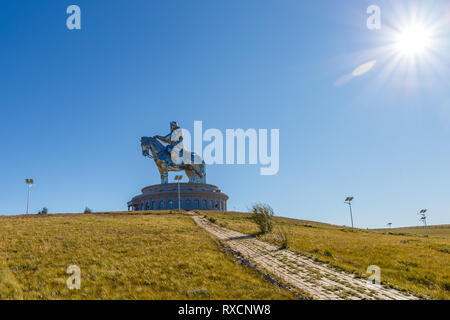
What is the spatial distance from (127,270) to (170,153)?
142ft

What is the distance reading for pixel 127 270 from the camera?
951cm

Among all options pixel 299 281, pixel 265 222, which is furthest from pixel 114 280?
pixel 265 222

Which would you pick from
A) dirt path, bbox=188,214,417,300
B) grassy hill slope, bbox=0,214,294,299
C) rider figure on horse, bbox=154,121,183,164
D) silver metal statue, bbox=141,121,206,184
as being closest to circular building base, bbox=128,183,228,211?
silver metal statue, bbox=141,121,206,184

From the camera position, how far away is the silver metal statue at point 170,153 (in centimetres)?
5203

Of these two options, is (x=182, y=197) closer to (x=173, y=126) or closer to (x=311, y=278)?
(x=173, y=126)

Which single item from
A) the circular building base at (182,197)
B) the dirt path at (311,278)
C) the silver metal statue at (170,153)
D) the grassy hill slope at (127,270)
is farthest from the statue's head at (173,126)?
the dirt path at (311,278)

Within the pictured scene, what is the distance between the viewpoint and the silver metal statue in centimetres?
5203

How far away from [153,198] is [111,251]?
44476 millimetres

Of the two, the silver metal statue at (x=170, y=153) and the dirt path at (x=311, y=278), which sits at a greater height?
the silver metal statue at (x=170, y=153)

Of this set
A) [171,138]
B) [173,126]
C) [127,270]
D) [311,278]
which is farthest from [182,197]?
[311,278]

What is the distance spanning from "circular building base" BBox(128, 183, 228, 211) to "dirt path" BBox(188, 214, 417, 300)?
4199cm

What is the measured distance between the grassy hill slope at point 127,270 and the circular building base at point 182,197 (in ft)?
128

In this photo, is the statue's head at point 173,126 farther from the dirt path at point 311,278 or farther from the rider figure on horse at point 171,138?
the dirt path at point 311,278
